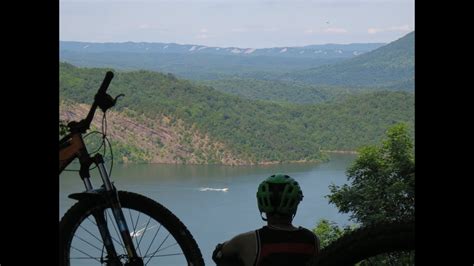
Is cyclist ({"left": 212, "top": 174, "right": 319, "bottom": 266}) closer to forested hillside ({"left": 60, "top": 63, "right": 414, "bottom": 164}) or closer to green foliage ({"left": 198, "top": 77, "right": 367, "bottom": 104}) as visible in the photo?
forested hillside ({"left": 60, "top": 63, "right": 414, "bottom": 164})

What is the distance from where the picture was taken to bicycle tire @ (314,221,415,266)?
93 centimetres

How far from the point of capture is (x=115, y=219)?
4.47ft

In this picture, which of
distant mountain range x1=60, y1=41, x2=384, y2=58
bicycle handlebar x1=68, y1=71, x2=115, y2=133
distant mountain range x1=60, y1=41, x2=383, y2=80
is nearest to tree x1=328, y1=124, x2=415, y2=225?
bicycle handlebar x1=68, y1=71, x2=115, y2=133

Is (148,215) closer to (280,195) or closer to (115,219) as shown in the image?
(115,219)

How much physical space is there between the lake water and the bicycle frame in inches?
861

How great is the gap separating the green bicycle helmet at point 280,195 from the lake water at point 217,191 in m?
21.9

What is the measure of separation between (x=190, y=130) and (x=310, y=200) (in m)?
18.3

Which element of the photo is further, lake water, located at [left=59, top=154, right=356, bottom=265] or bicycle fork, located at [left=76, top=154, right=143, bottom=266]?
lake water, located at [left=59, top=154, right=356, bottom=265]

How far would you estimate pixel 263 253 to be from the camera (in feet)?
3.96

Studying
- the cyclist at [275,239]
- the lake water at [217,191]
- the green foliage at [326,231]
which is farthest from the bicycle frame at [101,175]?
the lake water at [217,191]

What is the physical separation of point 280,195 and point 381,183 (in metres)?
9.89
